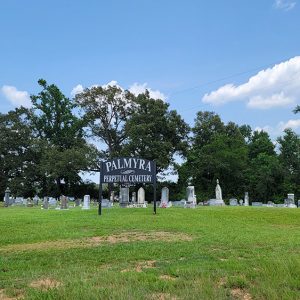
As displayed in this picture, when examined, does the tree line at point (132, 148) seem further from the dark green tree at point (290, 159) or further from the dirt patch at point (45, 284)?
the dirt patch at point (45, 284)

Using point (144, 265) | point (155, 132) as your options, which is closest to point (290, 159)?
point (155, 132)

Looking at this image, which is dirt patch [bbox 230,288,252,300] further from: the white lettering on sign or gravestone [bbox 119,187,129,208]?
gravestone [bbox 119,187,129,208]

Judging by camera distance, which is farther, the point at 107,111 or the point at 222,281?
the point at 107,111

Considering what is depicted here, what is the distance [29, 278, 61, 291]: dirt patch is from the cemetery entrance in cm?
1662

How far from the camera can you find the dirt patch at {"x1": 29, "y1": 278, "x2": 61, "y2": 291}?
5705mm

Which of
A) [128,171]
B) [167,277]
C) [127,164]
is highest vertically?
[127,164]

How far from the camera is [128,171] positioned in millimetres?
22969

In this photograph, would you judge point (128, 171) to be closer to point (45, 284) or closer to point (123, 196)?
point (123, 196)

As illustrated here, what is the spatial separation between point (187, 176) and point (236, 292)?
5043 centimetres

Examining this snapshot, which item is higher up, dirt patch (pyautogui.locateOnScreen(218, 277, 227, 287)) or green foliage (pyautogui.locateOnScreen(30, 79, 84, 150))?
green foliage (pyautogui.locateOnScreen(30, 79, 84, 150))

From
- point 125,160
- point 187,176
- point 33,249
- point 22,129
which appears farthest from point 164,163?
point 33,249

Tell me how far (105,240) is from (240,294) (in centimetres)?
580

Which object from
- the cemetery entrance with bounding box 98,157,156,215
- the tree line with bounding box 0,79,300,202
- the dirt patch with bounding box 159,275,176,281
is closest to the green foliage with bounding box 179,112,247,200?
the tree line with bounding box 0,79,300,202

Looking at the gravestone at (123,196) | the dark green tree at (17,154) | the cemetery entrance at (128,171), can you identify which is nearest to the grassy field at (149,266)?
the cemetery entrance at (128,171)
